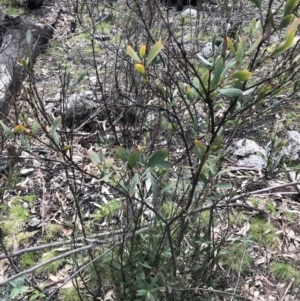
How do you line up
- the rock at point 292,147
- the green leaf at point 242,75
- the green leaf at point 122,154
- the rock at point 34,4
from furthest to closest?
the rock at point 34,4 → the rock at point 292,147 → the green leaf at point 122,154 → the green leaf at point 242,75

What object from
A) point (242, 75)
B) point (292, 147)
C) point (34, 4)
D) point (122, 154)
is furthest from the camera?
point (34, 4)

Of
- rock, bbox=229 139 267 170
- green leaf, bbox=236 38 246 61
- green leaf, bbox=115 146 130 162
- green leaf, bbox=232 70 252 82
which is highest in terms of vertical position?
green leaf, bbox=236 38 246 61

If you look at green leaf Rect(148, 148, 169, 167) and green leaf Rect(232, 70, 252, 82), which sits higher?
green leaf Rect(232, 70, 252, 82)

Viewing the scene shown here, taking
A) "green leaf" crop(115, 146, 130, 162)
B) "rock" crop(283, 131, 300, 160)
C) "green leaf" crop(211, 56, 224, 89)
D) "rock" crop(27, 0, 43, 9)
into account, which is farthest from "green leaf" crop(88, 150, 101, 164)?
"rock" crop(27, 0, 43, 9)

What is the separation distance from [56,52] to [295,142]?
348cm

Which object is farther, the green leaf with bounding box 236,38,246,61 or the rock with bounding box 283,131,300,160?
the rock with bounding box 283,131,300,160

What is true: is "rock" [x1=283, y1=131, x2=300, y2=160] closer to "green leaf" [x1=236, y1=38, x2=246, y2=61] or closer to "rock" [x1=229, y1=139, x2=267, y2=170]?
"rock" [x1=229, y1=139, x2=267, y2=170]

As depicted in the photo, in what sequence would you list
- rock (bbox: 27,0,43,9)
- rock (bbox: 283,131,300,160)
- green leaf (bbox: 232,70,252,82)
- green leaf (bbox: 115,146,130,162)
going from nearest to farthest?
green leaf (bbox: 232,70,252,82) → green leaf (bbox: 115,146,130,162) → rock (bbox: 283,131,300,160) → rock (bbox: 27,0,43,9)

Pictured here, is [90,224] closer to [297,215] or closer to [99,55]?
[297,215]

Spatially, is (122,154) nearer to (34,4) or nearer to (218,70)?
(218,70)

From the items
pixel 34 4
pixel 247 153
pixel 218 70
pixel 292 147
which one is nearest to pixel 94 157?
pixel 218 70

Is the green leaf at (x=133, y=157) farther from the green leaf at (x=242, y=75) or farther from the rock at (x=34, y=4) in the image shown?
the rock at (x=34, y=4)

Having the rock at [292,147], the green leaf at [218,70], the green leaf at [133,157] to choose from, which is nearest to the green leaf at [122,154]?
the green leaf at [133,157]

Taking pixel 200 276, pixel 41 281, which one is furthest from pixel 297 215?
pixel 41 281
